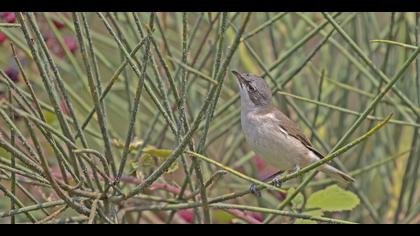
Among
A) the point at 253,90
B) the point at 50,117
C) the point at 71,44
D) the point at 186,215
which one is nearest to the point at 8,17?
the point at 71,44

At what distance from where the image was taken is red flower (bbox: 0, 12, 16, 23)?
290 centimetres

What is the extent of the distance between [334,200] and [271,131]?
50.0 inches

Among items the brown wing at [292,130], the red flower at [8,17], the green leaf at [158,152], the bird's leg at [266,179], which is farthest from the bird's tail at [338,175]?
the red flower at [8,17]

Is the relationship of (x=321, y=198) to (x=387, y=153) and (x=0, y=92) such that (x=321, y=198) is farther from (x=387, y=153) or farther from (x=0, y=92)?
(x=0, y=92)

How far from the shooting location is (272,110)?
3795 millimetres

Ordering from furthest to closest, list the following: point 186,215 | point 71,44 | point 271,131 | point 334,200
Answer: point 271,131
point 71,44
point 186,215
point 334,200

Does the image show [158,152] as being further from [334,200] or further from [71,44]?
[71,44]

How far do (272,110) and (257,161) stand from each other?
0.30 m

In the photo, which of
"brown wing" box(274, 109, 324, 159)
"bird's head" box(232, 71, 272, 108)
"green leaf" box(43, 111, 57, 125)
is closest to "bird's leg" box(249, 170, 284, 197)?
"brown wing" box(274, 109, 324, 159)

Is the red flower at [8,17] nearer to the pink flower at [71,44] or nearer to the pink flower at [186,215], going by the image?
the pink flower at [71,44]

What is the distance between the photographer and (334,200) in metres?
2.42

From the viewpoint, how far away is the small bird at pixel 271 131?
132 inches

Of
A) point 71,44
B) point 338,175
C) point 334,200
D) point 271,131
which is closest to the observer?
point 334,200

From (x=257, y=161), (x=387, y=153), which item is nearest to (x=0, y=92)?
(x=257, y=161)
